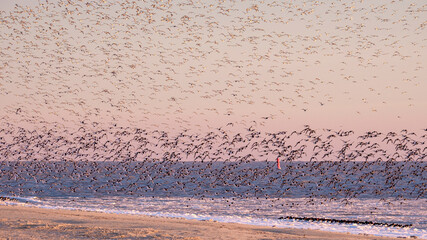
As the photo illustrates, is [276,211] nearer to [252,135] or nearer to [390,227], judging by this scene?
[252,135]

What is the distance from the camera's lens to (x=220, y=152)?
38.1 metres

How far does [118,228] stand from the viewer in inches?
822

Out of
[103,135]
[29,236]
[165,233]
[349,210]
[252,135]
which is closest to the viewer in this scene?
[29,236]

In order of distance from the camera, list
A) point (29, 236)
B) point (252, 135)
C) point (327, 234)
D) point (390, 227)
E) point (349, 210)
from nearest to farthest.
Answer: point (29, 236) → point (327, 234) → point (390, 227) → point (252, 135) → point (349, 210)

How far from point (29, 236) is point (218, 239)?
19.4 feet

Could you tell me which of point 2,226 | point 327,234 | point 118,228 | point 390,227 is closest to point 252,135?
point 390,227

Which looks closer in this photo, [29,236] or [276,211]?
[29,236]

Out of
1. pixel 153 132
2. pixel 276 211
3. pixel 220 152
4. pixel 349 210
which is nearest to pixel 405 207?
pixel 349 210

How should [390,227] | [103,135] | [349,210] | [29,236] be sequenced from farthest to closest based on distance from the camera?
[349,210] → [103,135] → [390,227] → [29,236]

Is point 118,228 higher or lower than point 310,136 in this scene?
lower

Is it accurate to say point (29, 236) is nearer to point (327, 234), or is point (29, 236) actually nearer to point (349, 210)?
point (327, 234)

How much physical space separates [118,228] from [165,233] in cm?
217

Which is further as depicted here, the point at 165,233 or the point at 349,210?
the point at 349,210

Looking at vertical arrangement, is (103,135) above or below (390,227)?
above
